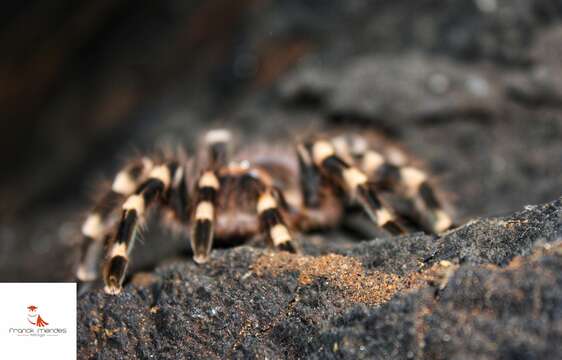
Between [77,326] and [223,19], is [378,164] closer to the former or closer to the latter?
[77,326]

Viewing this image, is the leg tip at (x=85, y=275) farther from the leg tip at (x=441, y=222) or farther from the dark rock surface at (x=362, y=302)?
the leg tip at (x=441, y=222)

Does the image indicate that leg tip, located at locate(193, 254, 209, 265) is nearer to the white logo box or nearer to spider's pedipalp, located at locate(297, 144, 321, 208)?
the white logo box

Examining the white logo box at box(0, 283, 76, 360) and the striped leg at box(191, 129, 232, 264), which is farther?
the striped leg at box(191, 129, 232, 264)

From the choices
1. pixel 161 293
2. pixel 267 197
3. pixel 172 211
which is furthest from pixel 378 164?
pixel 161 293

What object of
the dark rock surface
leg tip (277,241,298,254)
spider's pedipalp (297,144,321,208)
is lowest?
the dark rock surface

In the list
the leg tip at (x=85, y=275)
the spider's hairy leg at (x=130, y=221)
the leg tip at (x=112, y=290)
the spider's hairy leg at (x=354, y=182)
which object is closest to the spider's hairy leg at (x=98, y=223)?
the leg tip at (x=85, y=275)

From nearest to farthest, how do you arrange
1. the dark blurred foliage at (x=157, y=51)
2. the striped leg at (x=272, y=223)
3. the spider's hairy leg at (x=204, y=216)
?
the spider's hairy leg at (x=204, y=216)
the striped leg at (x=272, y=223)
the dark blurred foliage at (x=157, y=51)

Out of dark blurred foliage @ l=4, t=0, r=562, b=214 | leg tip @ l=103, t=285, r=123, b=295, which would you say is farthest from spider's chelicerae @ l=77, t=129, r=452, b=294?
dark blurred foliage @ l=4, t=0, r=562, b=214
